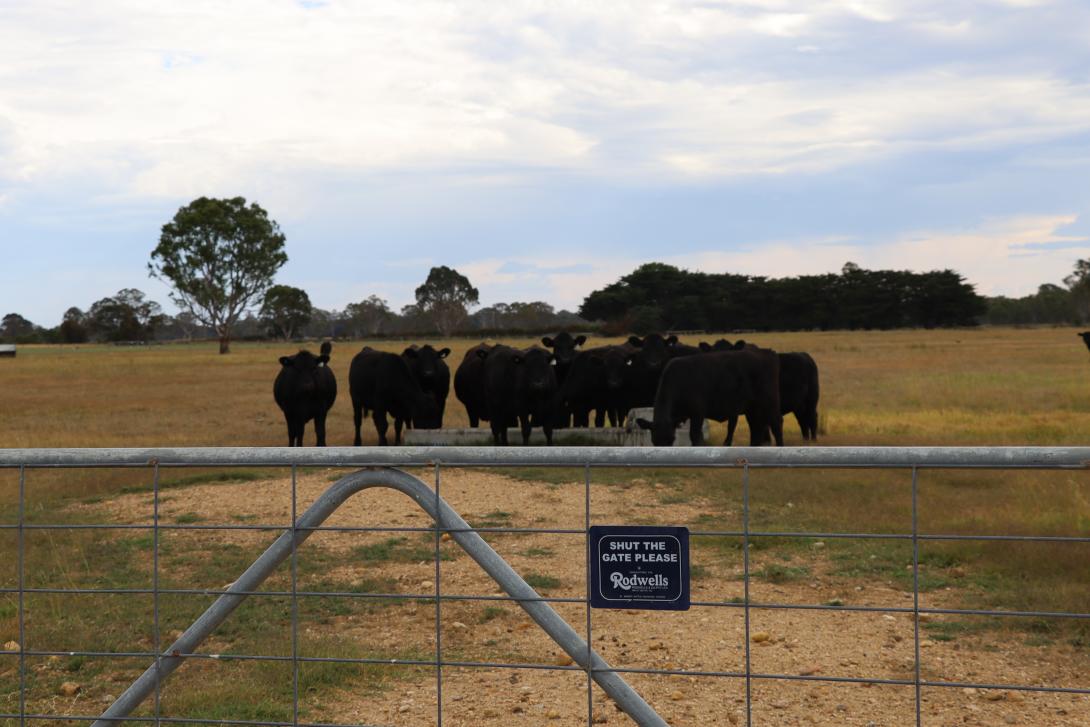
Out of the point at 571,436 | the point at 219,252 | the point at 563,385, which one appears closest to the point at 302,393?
the point at 563,385

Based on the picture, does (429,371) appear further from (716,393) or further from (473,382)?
(716,393)

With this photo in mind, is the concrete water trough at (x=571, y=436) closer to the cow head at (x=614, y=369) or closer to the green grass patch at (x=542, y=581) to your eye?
the cow head at (x=614, y=369)

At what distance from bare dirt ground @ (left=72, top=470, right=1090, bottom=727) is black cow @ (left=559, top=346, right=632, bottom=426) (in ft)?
29.7

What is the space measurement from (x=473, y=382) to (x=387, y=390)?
6.84ft

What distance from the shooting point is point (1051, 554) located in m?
9.05

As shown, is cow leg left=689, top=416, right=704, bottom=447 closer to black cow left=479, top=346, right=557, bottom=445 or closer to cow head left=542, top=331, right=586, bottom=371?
black cow left=479, top=346, right=557, bottom=445

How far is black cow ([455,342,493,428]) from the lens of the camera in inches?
811

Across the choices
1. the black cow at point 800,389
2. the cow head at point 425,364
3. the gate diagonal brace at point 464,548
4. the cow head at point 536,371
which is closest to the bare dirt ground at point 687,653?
the gate diagonal brace at point 464,548

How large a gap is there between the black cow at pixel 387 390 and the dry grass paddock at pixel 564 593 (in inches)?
170

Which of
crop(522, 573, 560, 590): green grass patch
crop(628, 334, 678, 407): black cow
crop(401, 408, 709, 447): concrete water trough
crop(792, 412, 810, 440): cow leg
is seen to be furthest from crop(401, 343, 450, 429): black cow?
crop(522, 573, 560, 590): green grass patch

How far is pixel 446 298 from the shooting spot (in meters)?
137

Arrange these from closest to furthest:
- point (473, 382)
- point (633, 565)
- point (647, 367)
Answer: point (633, 565), point (647, 367), point (473, 382)

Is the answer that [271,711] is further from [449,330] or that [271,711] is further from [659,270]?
[449,330]

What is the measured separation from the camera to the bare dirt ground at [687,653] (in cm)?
563
